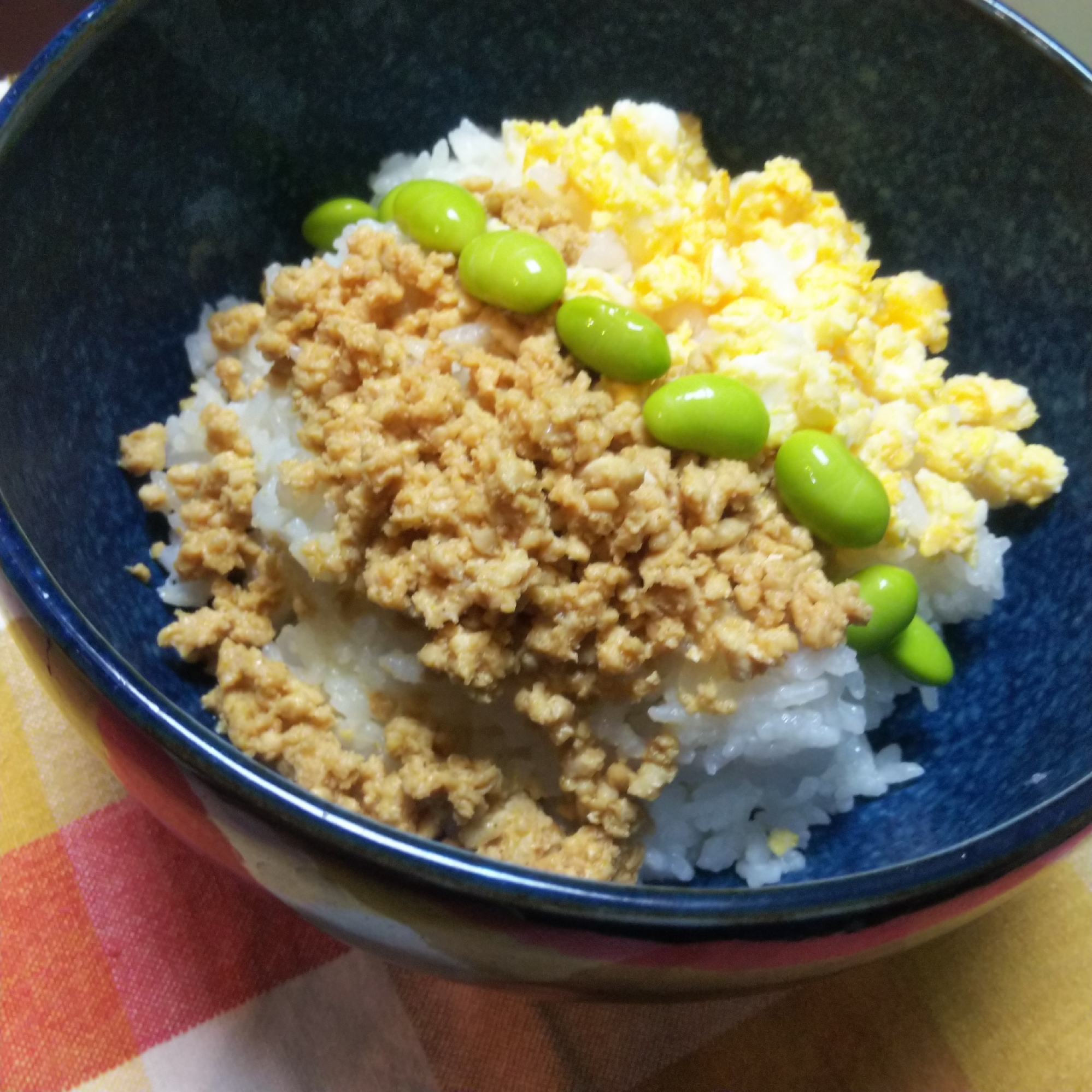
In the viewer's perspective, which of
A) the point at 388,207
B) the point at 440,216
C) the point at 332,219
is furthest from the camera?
the point at 332,219

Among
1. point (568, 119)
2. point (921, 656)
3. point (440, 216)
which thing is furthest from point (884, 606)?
point (568, 119)

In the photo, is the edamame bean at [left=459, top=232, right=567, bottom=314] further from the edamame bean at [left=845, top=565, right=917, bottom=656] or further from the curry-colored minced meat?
the edamame bean at [left=845, top=565, right=917, bottom=656]

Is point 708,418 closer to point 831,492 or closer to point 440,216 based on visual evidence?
point 831,492

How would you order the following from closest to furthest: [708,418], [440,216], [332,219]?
1. [708,418]
2. [440,216]
3. [332,219]

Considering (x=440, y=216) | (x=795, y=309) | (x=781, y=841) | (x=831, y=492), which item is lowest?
(x=781, y=841)

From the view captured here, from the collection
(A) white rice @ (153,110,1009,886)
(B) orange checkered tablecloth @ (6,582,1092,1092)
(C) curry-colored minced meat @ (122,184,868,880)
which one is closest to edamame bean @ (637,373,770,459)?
(C) curry-colored minced meat @ (122,184,868,880)

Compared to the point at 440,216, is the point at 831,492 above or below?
above

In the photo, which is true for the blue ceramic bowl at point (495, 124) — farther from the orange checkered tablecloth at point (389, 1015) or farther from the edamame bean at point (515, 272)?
the edamame bean at point (515, 272)
